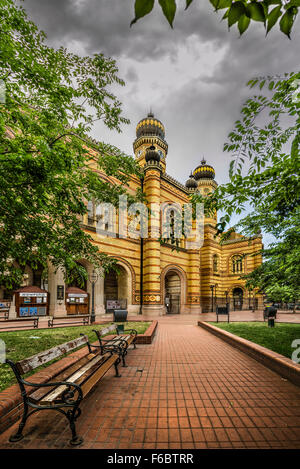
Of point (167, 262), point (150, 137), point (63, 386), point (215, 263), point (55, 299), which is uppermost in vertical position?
point (150, 137)

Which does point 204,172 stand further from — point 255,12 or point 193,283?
point 255,12

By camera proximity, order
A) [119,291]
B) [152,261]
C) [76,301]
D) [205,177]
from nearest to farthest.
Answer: [76,301] < [119,291] < [152,261] < [205,177]

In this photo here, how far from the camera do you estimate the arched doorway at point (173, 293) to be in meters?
23.5

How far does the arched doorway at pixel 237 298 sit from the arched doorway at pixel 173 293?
10.5 metres

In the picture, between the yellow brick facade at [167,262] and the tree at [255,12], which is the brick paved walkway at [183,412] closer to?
the tree at [255,12]

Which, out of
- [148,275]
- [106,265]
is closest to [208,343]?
[106,265]

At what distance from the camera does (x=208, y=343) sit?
777cm

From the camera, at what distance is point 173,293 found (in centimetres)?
2395

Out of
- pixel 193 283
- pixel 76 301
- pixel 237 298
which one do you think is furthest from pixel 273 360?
pixel 237 298

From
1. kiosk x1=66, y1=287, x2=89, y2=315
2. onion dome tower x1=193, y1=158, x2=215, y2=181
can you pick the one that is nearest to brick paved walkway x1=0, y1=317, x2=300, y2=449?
kiosk x1=66, y1=287, x2=89, y2=315

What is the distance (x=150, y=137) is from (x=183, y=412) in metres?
30.3

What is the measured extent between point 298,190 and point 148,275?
16.2m

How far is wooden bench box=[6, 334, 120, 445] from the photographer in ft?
8.55

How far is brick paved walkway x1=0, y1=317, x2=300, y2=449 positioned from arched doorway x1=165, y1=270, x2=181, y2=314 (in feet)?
60.6
